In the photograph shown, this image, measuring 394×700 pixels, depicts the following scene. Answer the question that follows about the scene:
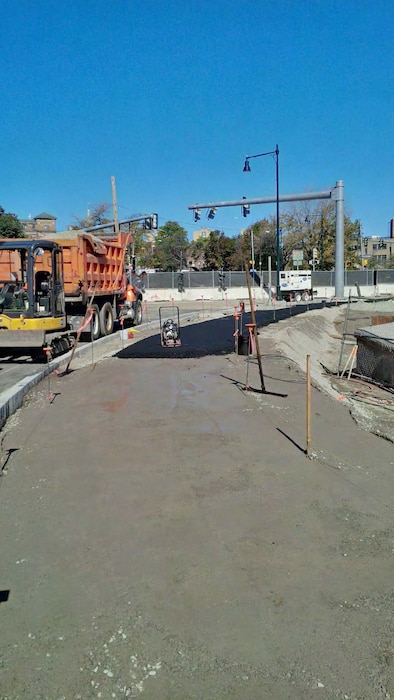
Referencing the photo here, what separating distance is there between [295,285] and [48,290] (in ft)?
125

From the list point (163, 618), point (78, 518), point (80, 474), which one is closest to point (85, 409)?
point (80, 474)

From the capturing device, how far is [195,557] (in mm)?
4438

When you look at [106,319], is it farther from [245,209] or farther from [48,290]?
[245,209]

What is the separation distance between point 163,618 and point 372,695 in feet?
4.53

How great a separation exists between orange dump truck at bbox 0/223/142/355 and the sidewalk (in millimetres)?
5175

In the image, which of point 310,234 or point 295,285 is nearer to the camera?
point 295,285

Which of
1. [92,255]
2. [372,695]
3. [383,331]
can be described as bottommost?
[372,695]

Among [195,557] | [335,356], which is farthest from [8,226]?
[195,557]

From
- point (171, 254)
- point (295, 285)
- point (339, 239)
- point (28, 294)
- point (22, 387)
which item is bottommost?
point (22, 387)

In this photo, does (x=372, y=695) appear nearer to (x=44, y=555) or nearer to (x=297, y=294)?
(x=44, y=555)

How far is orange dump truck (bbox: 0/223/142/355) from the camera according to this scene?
44.1 feet

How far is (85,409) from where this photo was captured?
29.9ft

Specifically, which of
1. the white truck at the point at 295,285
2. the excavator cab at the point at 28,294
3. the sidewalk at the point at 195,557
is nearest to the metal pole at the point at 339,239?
the white truck at the point at 295,285

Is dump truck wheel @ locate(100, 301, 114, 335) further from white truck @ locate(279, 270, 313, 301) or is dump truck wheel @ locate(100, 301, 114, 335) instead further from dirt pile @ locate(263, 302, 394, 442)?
white truck @ locate(279, 270, 313, 301)
